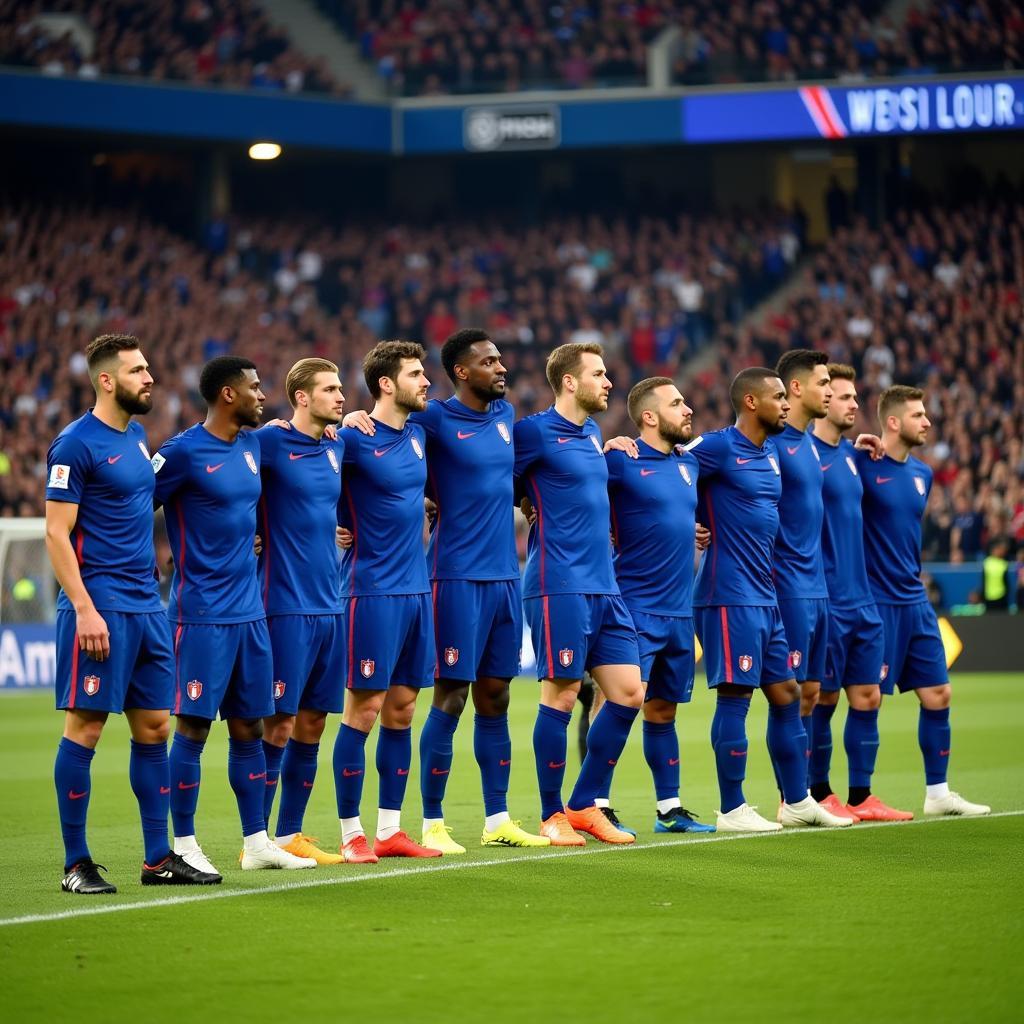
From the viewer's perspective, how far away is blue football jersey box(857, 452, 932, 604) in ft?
34.3

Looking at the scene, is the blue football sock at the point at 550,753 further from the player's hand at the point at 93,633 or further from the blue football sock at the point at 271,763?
the player's hand at the point at 93,633

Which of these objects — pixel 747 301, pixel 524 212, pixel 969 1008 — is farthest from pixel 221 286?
pixel 969 1008

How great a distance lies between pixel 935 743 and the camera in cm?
1032

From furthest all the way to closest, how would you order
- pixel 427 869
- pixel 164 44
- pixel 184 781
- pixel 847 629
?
pixel 164 44
pixel 847 629
pixel 427 869
pixel 184 781

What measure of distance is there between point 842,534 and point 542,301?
74.9 ft

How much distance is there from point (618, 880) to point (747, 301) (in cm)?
2622

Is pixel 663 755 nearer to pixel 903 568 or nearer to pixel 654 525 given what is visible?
pixel 654 525

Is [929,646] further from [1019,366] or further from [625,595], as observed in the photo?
[1019,366]

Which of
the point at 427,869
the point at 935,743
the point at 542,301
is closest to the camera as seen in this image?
the point at 427,869

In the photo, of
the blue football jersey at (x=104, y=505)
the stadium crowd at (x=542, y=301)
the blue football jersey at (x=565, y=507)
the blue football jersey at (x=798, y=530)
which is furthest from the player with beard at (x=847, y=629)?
the stadium crowd at (x=542, y=301)

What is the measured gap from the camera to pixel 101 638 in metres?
7.38

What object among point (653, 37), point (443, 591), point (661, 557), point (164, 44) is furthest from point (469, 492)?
point (653, 37)

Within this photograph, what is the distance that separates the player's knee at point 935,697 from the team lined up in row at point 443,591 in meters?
0.02

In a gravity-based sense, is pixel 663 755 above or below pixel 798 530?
below
